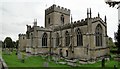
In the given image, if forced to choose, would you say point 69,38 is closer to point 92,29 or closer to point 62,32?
point 62,32

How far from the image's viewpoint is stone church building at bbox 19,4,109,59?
89.8 ft

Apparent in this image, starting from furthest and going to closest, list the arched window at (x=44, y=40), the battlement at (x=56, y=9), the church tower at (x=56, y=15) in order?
the battlement at (x=56, y=9) → the church tower at (x=56, y=15) → the arched window at (x=44, y=40)

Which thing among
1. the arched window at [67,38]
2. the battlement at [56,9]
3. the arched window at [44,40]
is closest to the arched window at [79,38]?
the arched window at [67,38]

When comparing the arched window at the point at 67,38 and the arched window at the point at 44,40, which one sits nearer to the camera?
the arched window at the point at 67,38

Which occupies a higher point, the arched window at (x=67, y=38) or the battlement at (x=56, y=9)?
the battlement at (x=56, y=9)

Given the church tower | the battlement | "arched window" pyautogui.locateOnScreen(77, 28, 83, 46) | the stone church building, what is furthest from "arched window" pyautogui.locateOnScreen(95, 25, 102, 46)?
the battlement

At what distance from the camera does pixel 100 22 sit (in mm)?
29250

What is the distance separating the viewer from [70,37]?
31609 millimetres

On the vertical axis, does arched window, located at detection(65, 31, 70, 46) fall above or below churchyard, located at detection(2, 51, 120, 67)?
above

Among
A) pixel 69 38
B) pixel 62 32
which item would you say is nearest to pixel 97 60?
pixel 69 38

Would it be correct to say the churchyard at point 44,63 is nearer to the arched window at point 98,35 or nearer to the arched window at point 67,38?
the arched window at point 98,35

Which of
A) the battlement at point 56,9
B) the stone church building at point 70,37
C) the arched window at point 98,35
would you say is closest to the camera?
the stone church building at point 70,37

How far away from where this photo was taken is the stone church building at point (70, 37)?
27359mm

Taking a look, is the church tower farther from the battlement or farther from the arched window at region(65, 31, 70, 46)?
the arched window at region(65, 31, 70, 46)
